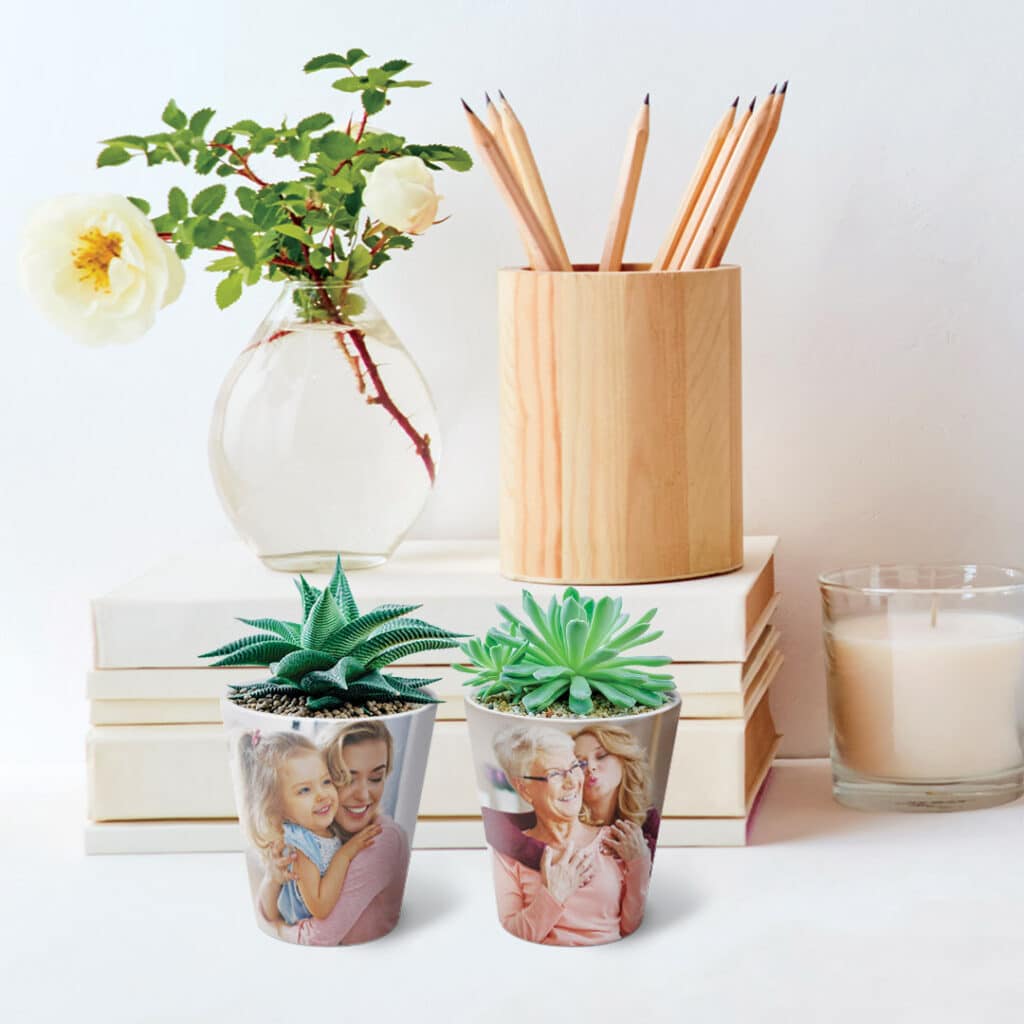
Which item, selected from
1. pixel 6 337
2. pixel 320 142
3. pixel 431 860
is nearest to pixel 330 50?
pixel 320 142

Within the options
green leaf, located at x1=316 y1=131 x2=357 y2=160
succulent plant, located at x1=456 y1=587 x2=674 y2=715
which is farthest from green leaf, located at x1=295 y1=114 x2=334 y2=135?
succulent plant, located at x1=456 y1=587 x2=674 y2=715

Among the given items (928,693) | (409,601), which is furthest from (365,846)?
(928,693)

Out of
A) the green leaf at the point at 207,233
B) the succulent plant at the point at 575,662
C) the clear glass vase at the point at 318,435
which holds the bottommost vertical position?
the succulent plant at the point at 575,662

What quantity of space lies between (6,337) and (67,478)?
0.08 metres

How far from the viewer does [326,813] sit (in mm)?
499

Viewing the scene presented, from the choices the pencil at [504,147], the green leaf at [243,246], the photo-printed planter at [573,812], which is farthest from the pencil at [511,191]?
the photo-printed planter at [573,812]

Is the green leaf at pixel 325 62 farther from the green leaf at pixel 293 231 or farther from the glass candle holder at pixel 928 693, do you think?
the glass candle holder at pixel 928 693

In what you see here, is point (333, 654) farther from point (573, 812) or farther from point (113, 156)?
point (113, 156)

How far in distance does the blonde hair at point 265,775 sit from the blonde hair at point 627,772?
3.7 inches

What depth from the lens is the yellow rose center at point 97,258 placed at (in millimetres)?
606

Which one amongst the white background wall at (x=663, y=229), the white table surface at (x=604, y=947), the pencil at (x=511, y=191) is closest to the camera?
the white table surface at (x=604, y=947)

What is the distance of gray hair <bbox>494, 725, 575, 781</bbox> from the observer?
493mm

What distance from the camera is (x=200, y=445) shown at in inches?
29.7

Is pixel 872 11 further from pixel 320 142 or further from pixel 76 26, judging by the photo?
pixel 76 26
